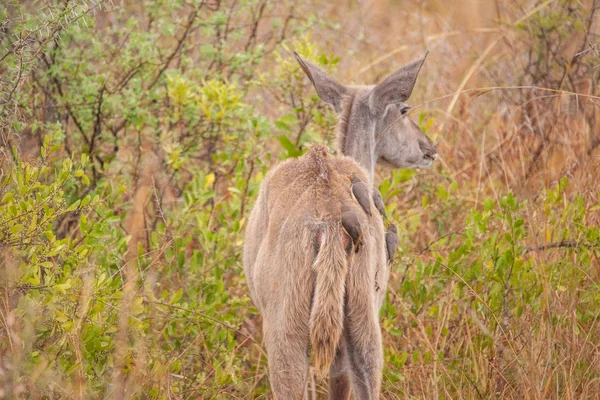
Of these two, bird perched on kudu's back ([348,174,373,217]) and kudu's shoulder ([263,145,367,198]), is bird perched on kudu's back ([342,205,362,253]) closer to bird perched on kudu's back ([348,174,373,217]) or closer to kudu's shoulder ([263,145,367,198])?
bird perched on kudu's back ([348,174,373,217])

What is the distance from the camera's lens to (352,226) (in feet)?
12.3

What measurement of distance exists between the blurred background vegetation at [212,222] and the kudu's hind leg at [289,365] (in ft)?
2.09

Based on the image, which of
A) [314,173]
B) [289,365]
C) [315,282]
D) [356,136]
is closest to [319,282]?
[315,282]

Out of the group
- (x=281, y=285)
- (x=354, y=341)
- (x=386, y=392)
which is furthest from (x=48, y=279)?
(x=386, y=392)

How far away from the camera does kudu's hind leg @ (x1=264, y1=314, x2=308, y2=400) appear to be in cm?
375

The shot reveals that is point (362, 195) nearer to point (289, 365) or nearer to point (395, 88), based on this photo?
point (289, 365)

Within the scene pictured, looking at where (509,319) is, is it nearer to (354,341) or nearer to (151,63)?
(354,341)

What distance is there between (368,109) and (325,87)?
315 millimetres

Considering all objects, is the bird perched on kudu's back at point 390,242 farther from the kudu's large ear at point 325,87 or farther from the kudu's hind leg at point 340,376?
the kudu's large ear at point 325,87

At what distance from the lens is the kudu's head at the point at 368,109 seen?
5195 mm

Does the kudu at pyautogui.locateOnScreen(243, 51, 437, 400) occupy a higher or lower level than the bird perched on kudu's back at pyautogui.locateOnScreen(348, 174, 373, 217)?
lower

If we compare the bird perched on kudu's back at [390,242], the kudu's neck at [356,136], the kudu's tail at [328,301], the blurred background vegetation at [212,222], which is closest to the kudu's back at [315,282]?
the kudu's tail at [328,301]

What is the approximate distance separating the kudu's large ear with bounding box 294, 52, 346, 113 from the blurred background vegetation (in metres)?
0.51

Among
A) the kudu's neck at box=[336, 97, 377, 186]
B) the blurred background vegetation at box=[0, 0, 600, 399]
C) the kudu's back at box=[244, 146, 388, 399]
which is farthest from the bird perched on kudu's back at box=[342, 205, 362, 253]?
the kudu's neck at box=[336, 97, 377, 186]
